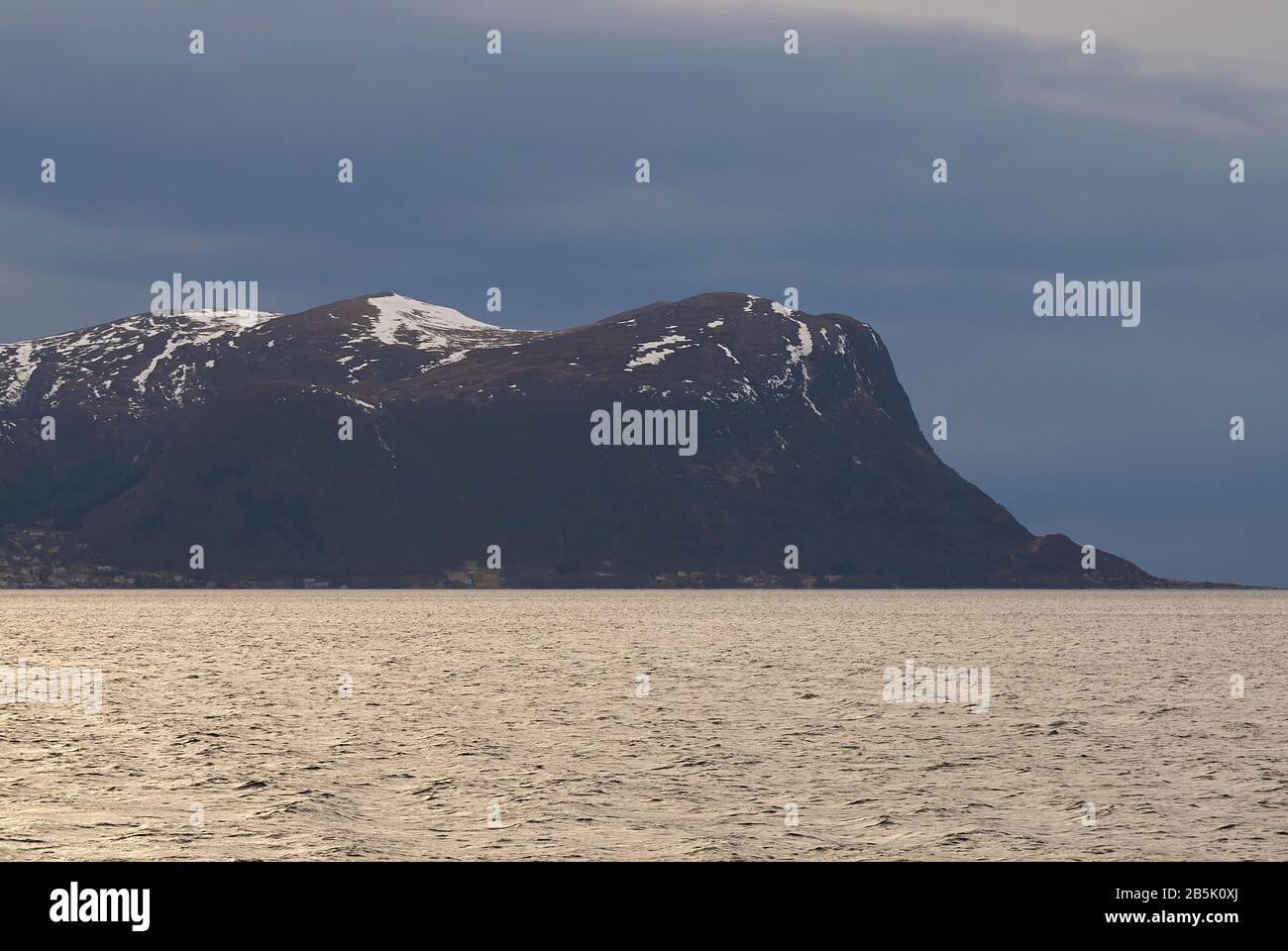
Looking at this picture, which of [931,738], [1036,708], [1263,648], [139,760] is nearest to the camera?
[139,760]
